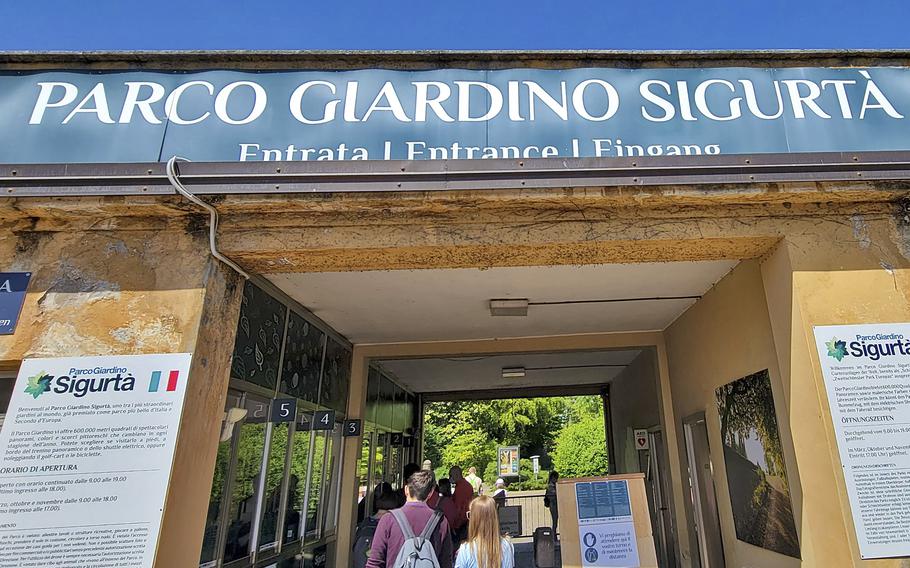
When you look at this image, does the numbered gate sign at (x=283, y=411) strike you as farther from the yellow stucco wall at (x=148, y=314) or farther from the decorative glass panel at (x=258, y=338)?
the yellow stucco wall at (x=148, y=314)

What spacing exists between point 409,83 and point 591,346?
430 centimetres

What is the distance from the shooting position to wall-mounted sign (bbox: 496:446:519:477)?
46.0ft

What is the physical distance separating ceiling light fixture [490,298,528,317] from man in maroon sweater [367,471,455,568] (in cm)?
208

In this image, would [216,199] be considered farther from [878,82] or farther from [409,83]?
[878,82]

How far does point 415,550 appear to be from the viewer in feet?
9.26

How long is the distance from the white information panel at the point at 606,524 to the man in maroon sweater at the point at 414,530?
1188mm

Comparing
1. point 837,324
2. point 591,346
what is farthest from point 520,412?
point 837,324

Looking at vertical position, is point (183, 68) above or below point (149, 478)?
above

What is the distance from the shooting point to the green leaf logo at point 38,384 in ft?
8.70

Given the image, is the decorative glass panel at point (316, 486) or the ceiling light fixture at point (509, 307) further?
the decorative glass panel at point (316, 486)

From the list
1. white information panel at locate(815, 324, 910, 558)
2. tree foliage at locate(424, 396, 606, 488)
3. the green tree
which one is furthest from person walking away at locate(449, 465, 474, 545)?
tree foliage at locate(424, 396, 606, 488)

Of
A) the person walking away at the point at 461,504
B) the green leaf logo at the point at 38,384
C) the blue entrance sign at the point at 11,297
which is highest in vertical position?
the blue entrance sign at the point at 11,297

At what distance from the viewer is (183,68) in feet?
10.5

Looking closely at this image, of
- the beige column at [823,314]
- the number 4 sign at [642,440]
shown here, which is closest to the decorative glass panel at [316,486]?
the beige column at [823,314]
